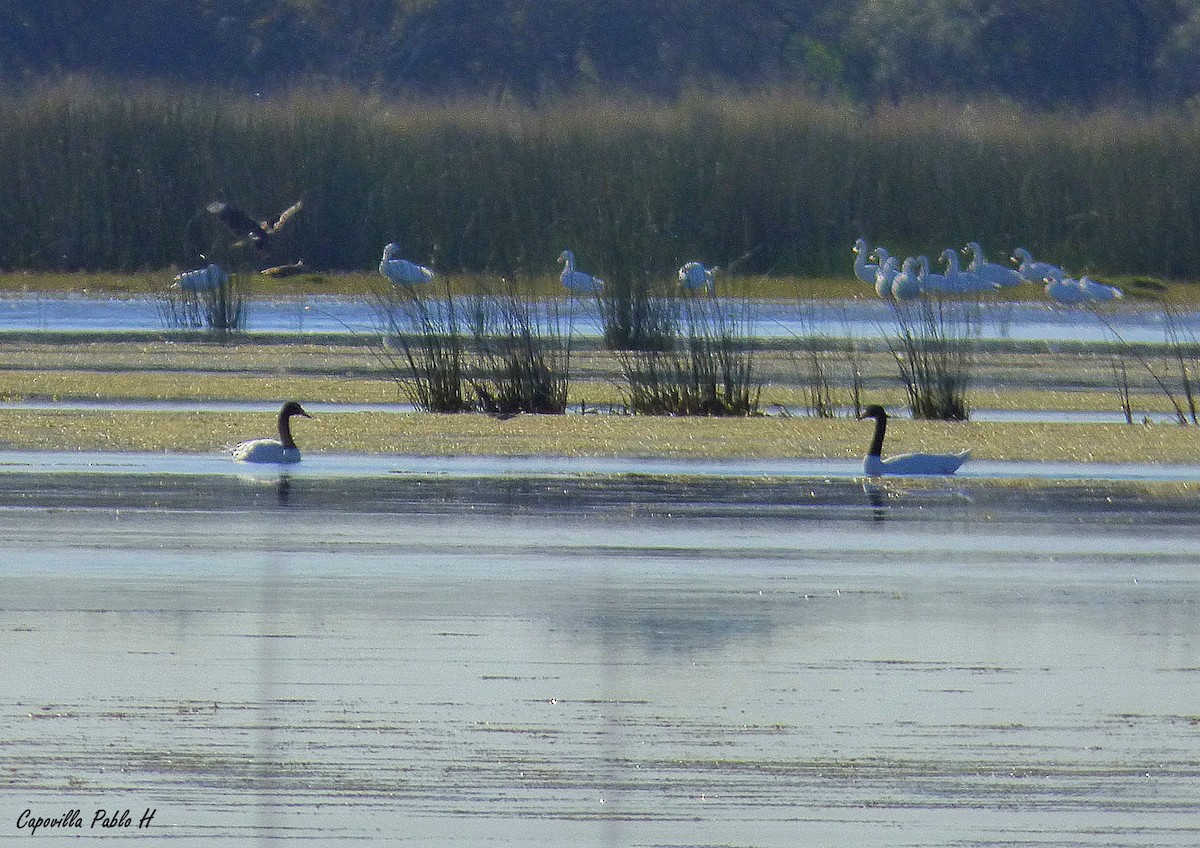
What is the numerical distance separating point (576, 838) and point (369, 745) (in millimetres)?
1062

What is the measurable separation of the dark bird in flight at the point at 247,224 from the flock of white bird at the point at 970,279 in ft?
25.1

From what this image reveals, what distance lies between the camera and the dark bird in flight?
28.9m

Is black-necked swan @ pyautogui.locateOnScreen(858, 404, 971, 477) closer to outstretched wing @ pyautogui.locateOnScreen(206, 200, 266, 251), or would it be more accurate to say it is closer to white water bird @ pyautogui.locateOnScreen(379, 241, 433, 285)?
white water bird @ pyautogui.locateOnScreen(379, 241, 433, 285)

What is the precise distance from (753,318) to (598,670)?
1772 cm

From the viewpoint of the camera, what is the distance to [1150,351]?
73.8 feet

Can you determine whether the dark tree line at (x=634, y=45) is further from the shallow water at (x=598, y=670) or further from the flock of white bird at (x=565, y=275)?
the shallow water at (x=598, y=670)

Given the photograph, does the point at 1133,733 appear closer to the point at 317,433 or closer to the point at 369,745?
the point at 369,745

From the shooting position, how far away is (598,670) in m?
7.60

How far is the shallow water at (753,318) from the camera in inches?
955

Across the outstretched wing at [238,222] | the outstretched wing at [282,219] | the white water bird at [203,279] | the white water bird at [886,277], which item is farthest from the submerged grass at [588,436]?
the outstretched wing at [282,219]

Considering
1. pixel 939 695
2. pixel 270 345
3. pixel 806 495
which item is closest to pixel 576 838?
pixel 939 695

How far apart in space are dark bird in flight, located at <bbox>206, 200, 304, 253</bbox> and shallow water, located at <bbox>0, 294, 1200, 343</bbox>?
1.23 meters

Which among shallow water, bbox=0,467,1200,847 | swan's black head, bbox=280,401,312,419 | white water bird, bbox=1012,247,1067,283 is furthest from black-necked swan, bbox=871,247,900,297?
shallow water, bbox=0,467,1200,847

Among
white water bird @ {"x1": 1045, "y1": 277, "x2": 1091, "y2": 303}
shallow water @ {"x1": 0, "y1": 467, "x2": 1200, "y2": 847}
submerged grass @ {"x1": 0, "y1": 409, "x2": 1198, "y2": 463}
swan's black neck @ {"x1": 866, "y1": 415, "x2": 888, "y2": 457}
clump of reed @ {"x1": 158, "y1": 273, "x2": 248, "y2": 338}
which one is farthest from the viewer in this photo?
white water bird @ {"x1": 1045, "y1": 277, "x2": 1091, "y2": 303}
